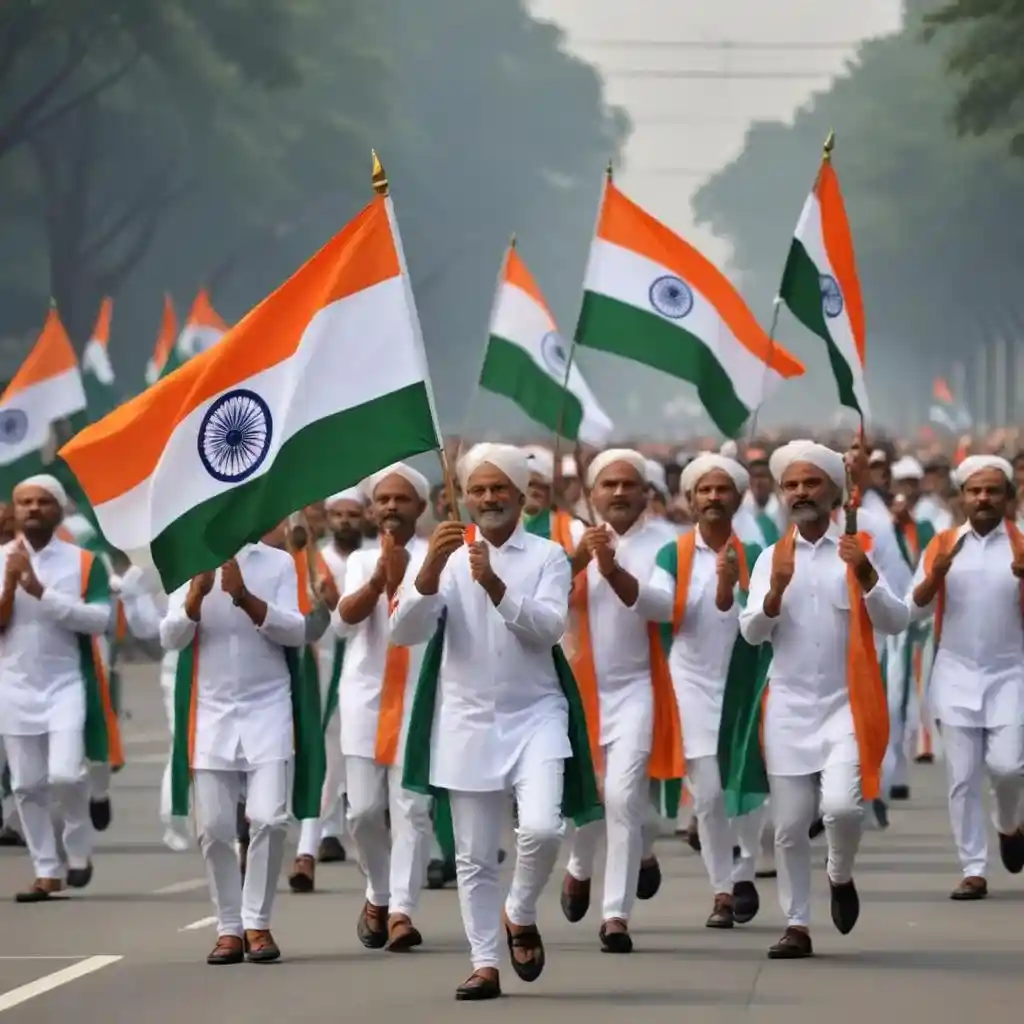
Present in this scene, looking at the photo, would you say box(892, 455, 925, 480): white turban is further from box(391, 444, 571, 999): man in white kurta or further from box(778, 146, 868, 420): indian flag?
box(391, 444, 571, 999): man in white kurta

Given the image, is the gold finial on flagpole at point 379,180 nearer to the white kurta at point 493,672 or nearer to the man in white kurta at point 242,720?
the white kurta at point 493,672

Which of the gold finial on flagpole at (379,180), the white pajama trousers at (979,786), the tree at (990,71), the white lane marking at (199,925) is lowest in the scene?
the white lane marking at (199,925)

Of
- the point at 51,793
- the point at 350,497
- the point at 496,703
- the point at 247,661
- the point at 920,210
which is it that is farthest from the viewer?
the point at 920,210

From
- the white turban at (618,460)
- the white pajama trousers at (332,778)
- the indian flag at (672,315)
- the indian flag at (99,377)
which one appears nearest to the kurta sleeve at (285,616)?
the white turban at (618,460)

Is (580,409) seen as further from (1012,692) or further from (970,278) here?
(970,278)

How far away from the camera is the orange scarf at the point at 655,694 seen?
1415 centimetres

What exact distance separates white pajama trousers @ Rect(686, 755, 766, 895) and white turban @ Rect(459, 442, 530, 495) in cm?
274

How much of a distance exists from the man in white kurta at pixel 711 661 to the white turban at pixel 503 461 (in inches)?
76.3

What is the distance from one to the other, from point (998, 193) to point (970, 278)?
38.7 ft

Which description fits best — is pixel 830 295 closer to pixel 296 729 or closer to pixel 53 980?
pixel 296 729

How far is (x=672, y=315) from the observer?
17.6 m

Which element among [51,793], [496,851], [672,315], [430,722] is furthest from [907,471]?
[496,851]

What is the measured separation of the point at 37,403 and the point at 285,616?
6146mm

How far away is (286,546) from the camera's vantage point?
1606 centimetres
